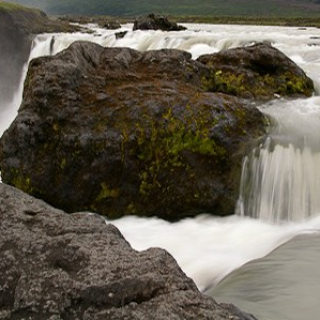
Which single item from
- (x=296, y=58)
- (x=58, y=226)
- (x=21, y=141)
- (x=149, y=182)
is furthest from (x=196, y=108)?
(x=296, y=58)

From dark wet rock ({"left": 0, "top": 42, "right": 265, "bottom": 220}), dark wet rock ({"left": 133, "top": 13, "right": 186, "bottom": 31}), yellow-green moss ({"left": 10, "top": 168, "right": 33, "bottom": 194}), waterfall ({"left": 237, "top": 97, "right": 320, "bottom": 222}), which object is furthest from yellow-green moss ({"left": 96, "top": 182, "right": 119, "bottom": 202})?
dark wet rock ({"left": 133, "top": 13, "right": 186, "bottom": 31})

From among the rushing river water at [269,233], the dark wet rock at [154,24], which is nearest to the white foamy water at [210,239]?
the rushing river water at [269,233]

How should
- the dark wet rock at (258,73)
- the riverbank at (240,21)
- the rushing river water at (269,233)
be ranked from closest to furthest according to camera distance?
the rushing river water at (269,233)
the dark wet rock at (258,73)
the riverbank at (240,21)

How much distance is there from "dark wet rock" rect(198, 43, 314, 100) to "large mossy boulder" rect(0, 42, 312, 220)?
7.16 ft

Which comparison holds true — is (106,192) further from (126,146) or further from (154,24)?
(154,24)

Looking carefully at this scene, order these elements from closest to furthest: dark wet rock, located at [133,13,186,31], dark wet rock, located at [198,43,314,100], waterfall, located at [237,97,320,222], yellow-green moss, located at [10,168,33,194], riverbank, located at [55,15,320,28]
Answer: waterfall, located at [237,97,320,222]
yellow-green moss, located at [10,168,33,194]
dark wet rock, located at [198,43,314,100]
dark wet rock, located at [133,13,186,31]
riverbank, located at [55,15,320,28]

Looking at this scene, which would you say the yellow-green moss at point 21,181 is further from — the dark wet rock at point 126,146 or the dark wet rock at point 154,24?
the dark wet rock at point 154,24

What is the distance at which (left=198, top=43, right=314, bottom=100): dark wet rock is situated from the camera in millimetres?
12688

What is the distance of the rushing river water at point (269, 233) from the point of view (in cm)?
583

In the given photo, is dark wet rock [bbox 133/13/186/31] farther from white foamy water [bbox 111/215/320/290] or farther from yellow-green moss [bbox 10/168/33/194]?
white foamy water [bbox 111/215/320/290]

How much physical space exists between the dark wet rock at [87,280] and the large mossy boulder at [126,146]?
17.7 ft

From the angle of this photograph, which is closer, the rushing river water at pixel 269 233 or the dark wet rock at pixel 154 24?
the rushing river water at pixel 269 233

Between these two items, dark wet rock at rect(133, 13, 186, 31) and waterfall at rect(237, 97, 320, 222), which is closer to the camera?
waterfall at rect(237, 97, 320, 222)

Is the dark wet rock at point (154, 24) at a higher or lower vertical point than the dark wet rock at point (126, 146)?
higher
